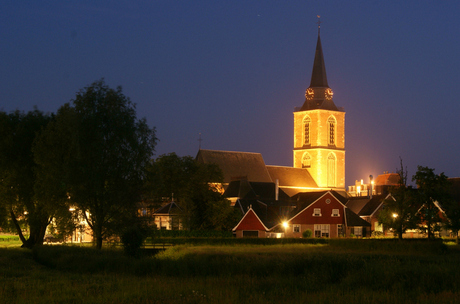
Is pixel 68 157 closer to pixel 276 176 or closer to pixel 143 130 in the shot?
pixel 143 130

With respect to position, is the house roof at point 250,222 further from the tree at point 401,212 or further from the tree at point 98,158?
the tree at point 98,158

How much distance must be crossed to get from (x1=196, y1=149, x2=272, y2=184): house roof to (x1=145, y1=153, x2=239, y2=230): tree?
1928cm

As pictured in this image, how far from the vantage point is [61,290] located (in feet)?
71.2

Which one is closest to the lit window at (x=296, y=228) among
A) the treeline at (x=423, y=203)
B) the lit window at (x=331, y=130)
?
the treeline at (x=423, y=203)

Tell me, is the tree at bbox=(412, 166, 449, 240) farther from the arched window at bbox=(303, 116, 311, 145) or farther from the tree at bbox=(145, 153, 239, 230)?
the arched window at bbox=(303, 116, 311, 145)

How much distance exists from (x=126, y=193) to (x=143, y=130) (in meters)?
4.57

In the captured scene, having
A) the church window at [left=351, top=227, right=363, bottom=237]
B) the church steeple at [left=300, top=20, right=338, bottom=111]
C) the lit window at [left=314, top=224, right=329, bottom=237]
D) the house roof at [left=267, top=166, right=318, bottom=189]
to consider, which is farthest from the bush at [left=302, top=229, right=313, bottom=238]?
the church steeple at [left=300, top=20, right=338, bottom=111]

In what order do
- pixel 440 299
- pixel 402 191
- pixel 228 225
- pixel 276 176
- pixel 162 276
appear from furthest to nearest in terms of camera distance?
pixel 276 176 < pixel 228 225 < pixel 402 191 < pixel 162 276 < pixel 440 299

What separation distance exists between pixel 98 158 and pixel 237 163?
229ft

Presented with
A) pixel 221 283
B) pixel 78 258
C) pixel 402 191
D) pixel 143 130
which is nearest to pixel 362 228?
pixel 402 191

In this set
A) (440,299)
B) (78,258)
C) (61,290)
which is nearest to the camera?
(440,299)

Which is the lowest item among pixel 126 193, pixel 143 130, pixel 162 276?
pixel 162 276

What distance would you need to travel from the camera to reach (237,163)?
110625mm

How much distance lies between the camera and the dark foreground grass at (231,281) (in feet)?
63.4
